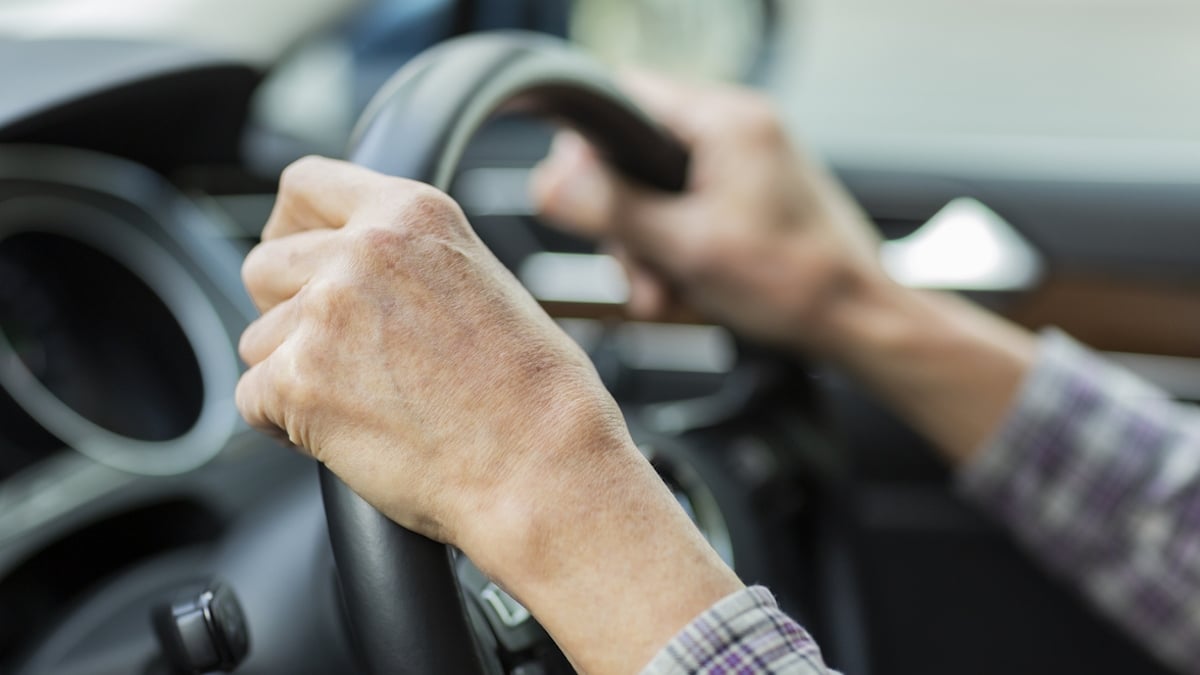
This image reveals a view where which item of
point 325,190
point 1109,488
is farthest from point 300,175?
point 1109,488

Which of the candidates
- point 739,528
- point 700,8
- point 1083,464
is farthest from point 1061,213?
point 739,528

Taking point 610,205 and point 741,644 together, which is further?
point 610,205

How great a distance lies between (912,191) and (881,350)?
1.65 ft

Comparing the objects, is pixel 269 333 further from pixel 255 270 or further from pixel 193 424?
pixel 193 424

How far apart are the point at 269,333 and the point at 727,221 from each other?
470 mm

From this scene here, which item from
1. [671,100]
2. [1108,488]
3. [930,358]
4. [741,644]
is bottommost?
[1108,488]

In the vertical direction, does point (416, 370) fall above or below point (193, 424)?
above

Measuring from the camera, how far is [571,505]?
49 cm

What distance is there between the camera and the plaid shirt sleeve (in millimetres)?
988

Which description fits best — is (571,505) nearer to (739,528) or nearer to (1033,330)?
(739,528)

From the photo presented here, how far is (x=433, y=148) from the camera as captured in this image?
0.59 m

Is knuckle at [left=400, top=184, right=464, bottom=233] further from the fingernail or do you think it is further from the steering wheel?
the fingernail

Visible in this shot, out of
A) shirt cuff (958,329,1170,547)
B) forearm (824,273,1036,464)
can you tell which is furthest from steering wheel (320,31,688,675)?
shirt cuff (958,329,1170,547)

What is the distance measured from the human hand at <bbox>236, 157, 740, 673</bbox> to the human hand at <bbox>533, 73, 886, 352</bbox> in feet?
1.39
